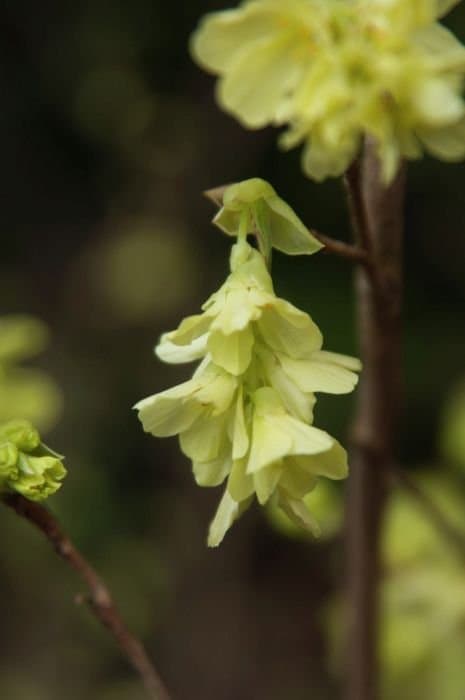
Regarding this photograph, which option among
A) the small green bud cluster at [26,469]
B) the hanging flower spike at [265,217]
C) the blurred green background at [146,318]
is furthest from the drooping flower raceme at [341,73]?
the blurred green background at [146,318]

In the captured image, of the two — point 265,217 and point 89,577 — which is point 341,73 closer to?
point 265,217

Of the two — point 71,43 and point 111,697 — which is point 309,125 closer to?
point 111,697

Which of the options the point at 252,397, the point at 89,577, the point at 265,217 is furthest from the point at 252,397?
the point at 89,577

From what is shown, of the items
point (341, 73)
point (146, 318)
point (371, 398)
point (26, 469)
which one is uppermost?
point (341, 73)

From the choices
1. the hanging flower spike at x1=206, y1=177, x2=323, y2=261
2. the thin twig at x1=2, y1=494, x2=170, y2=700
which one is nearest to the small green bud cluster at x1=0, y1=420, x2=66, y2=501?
the thin twig at x1=2, y1=494, x2=170, y2=700

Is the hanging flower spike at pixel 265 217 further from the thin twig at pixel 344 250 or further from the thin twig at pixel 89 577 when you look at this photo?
the thin twig at pixel 89 577

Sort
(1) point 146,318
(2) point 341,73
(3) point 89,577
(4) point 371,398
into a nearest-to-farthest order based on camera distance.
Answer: (2) point 341,73
(3) point 89,577
(4) point 371,398
(1) point 146,318

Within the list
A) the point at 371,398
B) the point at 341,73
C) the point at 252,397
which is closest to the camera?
the point at 341,73
